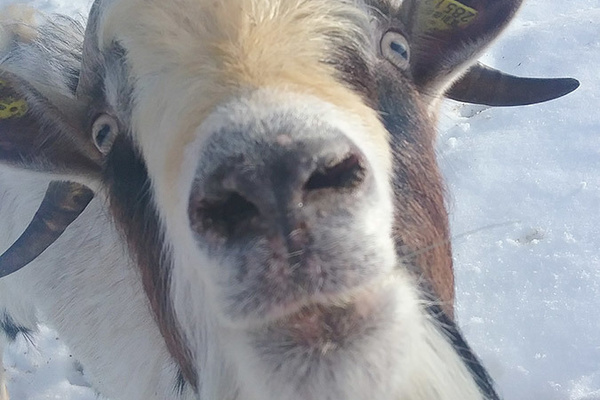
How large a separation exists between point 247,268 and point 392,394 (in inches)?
25.9

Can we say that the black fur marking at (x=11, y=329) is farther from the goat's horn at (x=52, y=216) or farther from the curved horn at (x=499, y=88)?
the curved horn at (x=499, y=88)

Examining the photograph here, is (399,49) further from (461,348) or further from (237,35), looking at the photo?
(461,348)

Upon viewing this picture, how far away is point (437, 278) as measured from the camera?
2.68m

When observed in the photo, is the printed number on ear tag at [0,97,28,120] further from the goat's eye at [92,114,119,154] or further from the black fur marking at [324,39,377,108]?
the black fur marking at [324,39,377,108]

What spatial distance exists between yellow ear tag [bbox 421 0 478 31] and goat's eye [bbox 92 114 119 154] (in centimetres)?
120

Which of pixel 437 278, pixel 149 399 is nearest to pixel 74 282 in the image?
pixel 149 399

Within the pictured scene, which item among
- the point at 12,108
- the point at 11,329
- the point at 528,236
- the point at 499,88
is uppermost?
the point at 12,108

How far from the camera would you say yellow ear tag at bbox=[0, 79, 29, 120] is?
116 inches

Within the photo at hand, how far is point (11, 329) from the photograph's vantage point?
5.25 m

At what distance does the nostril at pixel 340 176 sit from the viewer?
176 cm

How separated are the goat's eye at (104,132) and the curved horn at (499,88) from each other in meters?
1.47

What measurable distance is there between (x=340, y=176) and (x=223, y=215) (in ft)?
0.96

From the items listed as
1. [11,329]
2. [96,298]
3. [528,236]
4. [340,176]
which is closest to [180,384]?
[96,298]

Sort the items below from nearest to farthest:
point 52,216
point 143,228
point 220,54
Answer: point 220,54
point 143,228
point 52,216
